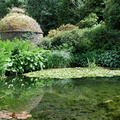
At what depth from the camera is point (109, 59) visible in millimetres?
8852

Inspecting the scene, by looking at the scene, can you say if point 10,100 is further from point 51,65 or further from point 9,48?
point 51,65

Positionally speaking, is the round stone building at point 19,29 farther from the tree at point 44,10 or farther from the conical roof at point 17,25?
the tree at point 44,10

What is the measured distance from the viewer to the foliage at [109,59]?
873cm

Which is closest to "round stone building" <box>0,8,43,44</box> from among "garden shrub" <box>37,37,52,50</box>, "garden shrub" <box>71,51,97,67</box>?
"garden shrub" <box>37,37,52,50</box>

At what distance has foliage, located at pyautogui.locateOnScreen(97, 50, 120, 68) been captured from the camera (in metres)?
8.73

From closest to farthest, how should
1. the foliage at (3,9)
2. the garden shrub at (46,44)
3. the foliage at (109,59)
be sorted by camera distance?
the foliage at (109,59) < the garden shrub at (46,44) < the foliage at (3,9)

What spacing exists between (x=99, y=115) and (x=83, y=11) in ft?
57.6

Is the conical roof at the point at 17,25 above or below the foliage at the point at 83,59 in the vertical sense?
above

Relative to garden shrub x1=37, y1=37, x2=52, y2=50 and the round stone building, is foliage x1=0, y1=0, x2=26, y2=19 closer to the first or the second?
the round stone building

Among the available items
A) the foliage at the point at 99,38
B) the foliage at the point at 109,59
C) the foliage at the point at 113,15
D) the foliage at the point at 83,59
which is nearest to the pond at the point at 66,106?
the foliage at the point at 109,59

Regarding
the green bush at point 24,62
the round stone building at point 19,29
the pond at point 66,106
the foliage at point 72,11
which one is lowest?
the pond at point 66,106

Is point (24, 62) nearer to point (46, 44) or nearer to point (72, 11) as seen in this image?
point (46, 44)

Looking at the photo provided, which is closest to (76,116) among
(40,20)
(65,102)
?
(65,102)

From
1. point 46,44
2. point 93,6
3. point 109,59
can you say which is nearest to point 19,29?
point 46,44
